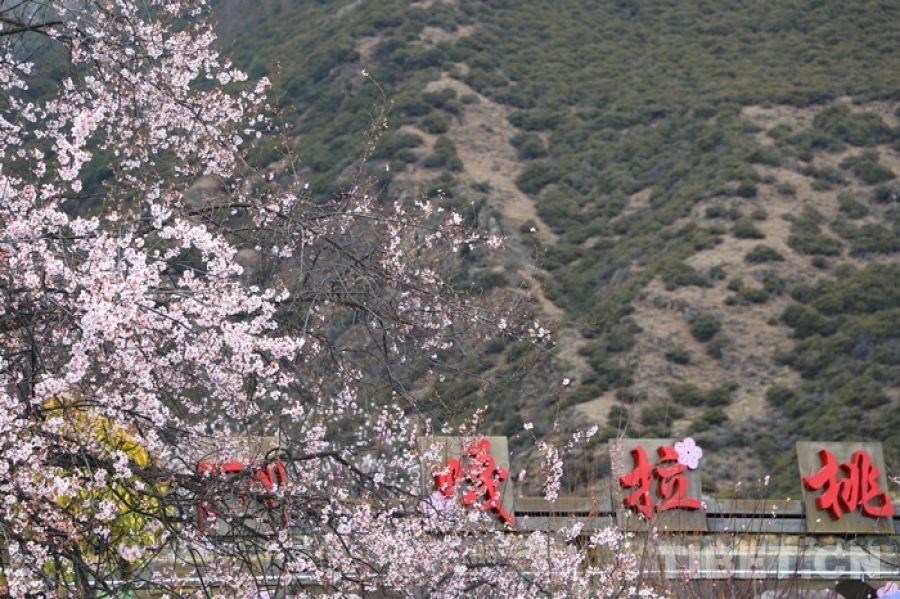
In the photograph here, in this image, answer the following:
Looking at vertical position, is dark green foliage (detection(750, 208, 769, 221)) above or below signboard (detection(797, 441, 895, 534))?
above

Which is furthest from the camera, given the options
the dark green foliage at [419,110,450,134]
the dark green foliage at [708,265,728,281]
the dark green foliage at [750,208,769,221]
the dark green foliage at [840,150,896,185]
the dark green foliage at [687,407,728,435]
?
the dark green foliage at [419,110,450,134]

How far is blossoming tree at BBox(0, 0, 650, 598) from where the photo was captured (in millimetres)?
5613

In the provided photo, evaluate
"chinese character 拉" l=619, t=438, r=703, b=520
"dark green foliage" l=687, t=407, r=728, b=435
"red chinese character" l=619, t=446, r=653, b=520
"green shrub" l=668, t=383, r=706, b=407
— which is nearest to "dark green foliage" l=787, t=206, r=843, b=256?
"green shrub" l=668, t=383, r=706, b=407

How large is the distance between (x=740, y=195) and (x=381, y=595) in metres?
33.9

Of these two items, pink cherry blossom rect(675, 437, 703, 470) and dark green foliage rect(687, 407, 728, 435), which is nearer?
pink cherry blossom rect(675, 437, 703, 470)

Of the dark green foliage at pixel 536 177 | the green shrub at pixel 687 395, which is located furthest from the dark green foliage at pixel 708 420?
the dark green foliage at pixel 536 177

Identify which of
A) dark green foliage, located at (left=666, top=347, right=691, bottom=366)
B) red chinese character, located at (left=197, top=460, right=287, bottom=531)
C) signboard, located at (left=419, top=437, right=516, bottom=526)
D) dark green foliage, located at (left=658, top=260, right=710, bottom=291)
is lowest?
red chinese character, located at (left=197, top=460, right=287, bottom=531)

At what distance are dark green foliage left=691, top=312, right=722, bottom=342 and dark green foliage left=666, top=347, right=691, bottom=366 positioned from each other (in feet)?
3.09

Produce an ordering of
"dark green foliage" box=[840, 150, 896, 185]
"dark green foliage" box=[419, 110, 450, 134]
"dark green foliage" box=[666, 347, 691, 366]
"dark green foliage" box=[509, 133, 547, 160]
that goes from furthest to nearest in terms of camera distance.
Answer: "dark green foliage" box=[509, 133, 547, 160], "dark green foliage" box=[419, 110, 450, 134], "dark green foliage" box=[840, 150, 896, 185], "dark green foliage" box=[666, 347, 691, 366]

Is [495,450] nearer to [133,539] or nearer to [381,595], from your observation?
[381,595]

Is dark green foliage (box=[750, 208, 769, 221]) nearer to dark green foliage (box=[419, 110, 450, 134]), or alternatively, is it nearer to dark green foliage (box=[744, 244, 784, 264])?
dark green foliage (box=[744, 244, 784, 264])

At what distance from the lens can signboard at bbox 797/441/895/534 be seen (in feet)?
57.9

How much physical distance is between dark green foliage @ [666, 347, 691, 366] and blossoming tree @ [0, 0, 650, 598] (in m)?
25.9

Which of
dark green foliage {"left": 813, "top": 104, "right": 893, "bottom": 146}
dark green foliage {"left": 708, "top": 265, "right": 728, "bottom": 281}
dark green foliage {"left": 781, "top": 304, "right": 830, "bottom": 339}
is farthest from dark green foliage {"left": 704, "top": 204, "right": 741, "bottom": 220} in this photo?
dark green foliage {"left": 813, "top": 104, "right": 893, "bottom": 146}
